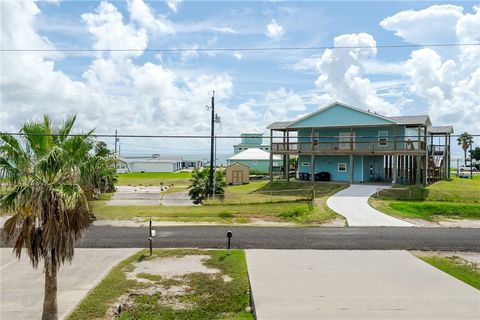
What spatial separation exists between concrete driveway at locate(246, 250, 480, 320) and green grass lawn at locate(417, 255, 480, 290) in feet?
1.76

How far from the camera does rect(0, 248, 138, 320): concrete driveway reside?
1035 cm

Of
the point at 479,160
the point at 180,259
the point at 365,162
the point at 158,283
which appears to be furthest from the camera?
the point at 479,160

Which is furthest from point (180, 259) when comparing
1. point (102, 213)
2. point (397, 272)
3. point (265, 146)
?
point (265, 146)

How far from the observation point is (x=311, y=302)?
9.79m

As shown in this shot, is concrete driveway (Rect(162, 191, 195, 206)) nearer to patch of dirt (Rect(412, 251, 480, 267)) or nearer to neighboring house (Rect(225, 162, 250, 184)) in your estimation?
neighboring house (Rect(225, 162, 250, 184))

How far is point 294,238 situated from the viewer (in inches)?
711

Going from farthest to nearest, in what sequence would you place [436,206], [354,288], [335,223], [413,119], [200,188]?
1. [413,119]
2. [200,188]
3. [436,206]
4. [335,223]
5. [354,288]

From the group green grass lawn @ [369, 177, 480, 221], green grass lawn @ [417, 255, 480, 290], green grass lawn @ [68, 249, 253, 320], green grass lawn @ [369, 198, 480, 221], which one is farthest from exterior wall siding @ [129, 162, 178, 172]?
green grass lawn @ [417, 255, 480, 290]

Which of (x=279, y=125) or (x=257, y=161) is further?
(x=257, y=161)

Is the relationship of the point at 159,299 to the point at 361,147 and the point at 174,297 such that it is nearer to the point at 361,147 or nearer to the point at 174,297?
the point at 174,297

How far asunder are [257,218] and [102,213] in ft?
30.8

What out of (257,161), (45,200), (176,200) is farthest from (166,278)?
(257,161)

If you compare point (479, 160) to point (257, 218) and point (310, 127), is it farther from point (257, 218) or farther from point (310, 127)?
point (257, 218)

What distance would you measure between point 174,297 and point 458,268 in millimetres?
9567
